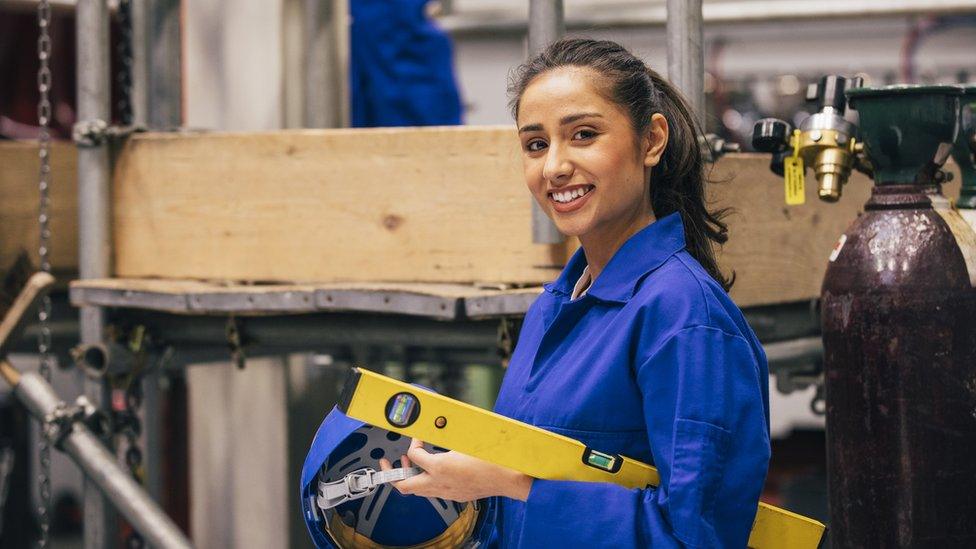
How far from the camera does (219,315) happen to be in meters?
2.99

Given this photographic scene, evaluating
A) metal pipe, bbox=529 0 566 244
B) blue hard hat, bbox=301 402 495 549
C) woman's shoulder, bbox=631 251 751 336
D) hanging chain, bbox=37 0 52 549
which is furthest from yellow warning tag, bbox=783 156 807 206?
hanging chain, bbox=37 0 52 549

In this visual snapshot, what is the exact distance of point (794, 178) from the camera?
227cm

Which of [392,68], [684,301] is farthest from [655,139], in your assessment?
[392,68]

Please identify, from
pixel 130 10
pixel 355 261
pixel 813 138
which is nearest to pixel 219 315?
pixel 355 261

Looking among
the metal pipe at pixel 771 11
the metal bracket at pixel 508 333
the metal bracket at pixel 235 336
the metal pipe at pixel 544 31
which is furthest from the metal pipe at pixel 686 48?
the metal pipe at pixel 771 11

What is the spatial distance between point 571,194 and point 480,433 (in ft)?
1.04

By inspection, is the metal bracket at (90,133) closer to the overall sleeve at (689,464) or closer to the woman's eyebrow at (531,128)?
the woman's eyebrow at (531,128)

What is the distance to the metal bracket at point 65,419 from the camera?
9.11ft

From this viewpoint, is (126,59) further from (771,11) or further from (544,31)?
(771,11)

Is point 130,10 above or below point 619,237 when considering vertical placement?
above

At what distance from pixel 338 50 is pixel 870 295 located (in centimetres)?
236

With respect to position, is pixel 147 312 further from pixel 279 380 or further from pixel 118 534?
pixel 279 380

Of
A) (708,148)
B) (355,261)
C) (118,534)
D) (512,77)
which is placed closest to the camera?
(512,77)

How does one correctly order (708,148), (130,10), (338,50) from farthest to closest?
(338,50) → (130,10) → (708,148)
